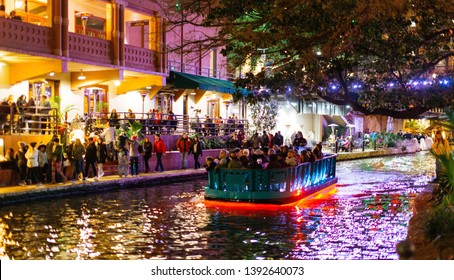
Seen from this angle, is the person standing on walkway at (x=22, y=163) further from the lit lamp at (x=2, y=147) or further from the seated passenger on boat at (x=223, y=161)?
the seated passenger on boat at (x=223, y=161)

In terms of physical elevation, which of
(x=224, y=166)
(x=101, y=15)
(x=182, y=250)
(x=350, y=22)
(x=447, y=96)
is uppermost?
(x=101, y=15)

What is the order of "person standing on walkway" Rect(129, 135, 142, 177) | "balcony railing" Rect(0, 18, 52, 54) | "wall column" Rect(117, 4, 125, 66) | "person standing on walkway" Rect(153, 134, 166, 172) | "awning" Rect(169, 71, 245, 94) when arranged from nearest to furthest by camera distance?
"balcony railing" Rect(0, 18, 52, 54)
"person standing on walkway" Rect(129, 135, 142, 177)
"person standing on walkway" Rect(153, 134, 166, 172)
"wall column" Rect(117, 4, 125, 66)
"awning" Rect(169, 71, 245, 94)

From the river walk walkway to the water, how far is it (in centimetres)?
64

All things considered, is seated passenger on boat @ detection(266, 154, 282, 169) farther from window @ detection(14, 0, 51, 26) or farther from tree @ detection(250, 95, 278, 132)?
A: tree @ detection(250, 95, 278, 132)

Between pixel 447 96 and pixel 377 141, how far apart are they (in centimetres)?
3588

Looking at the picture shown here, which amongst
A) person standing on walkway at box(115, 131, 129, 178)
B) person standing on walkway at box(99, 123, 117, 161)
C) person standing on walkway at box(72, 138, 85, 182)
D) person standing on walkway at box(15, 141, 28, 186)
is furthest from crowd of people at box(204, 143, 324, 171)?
person standing on walkway at box(99, 123, 117, 161)

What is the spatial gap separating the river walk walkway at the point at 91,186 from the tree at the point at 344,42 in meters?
7.06

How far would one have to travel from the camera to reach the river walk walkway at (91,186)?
2083cm

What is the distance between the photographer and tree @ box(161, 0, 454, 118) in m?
14.8

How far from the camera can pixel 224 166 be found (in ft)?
70.1

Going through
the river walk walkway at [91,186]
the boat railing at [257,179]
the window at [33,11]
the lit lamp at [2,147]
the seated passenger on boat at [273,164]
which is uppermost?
the window at [33,11]

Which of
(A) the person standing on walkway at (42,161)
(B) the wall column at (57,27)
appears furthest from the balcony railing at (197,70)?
(A) the person standing on walkway at (42,161)
